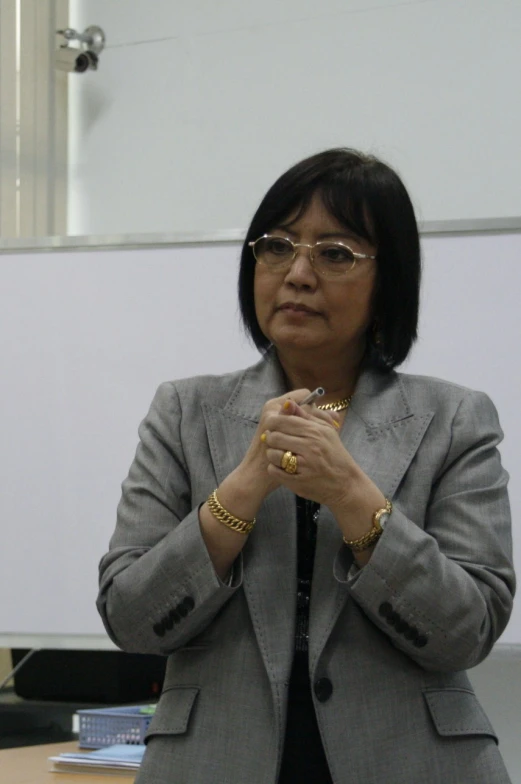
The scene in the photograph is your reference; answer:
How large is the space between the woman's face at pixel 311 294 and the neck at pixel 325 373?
0.12 ft

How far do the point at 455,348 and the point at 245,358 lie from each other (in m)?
0.49

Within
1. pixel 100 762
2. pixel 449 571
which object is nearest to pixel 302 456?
pixel 449 571

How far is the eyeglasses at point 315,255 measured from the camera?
146 centimetres

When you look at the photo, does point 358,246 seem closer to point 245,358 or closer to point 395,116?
point 245,358

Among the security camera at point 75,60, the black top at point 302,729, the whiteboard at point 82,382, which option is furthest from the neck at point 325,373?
the security camera at point 75,60

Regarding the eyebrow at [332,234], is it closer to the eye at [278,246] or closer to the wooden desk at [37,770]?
the eye at [278,246]

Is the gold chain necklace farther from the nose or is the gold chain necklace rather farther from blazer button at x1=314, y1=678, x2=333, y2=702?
blazer button at x1=314, y1=678, x2=333, y2=702

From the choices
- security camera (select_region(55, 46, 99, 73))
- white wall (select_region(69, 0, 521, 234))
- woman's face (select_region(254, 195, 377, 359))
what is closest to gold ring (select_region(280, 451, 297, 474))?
woman's face (select_region(254, 195, 377, 359))

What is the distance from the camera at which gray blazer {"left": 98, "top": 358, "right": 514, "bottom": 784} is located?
1.29m

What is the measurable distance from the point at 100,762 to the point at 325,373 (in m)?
1.15

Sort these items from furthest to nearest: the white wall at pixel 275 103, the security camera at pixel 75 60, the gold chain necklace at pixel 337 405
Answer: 1. the security camera at pixel 75 60
2. the white wall at pixel 275 103
3. the gold chain necklace at pixel 337 405

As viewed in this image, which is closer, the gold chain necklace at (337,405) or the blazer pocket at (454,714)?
the blazer pocket at (454,714)

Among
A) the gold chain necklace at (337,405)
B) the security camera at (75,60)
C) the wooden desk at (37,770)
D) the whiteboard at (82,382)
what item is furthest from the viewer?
the security camera at (75,60)

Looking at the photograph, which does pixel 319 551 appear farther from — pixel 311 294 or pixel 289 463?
pixel 311 294
